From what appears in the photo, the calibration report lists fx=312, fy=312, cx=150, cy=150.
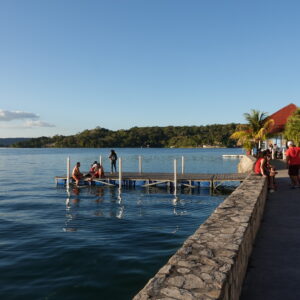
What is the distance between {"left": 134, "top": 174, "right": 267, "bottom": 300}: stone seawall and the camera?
118 inches

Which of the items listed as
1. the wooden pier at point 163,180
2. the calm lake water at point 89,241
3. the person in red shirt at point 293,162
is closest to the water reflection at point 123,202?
the calm lake water at point 89,241

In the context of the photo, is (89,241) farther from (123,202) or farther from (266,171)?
(123,202)

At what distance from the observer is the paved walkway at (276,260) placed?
404 cm

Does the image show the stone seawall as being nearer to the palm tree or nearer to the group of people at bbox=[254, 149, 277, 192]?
the group of people at bbox=[254, 149, 277, 192]

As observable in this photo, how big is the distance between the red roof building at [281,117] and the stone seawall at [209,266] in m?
25.4

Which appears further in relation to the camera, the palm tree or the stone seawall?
the palm tree

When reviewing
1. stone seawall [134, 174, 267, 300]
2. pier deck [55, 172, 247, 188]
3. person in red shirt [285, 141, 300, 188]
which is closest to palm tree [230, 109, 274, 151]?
pier deck [55, 172, 247, 188]

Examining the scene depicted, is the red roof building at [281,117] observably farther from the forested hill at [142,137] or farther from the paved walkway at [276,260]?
the forested hill at [142,137]

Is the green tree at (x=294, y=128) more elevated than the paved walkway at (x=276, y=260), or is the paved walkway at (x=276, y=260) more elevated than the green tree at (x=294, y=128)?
the green tree at (x=294, y=128)

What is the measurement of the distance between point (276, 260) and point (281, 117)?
2878 centimetres

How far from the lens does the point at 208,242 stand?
14.8 feet

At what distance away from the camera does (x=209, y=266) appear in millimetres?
3592

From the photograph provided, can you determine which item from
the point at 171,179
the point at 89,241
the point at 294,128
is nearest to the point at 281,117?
the point at 294,128

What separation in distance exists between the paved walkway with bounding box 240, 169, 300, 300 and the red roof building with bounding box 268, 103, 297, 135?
22305mm
